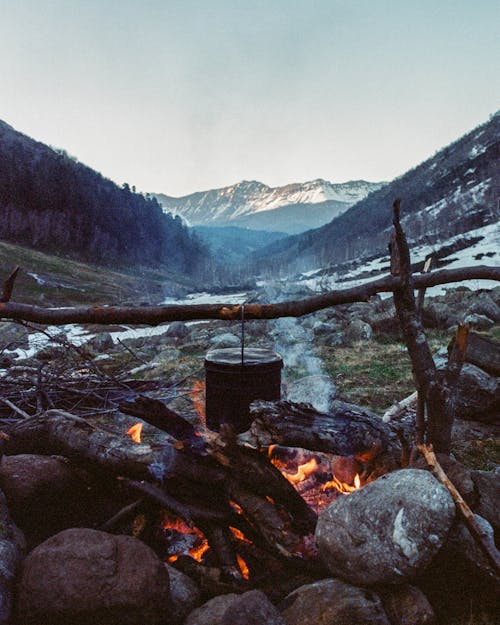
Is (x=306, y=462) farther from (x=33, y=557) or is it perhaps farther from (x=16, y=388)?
(x=16, y=388)

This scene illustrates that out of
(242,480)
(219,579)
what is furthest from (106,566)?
(242,480)

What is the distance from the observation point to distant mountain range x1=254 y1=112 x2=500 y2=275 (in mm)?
80312

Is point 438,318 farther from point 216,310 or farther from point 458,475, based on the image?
point 216,310

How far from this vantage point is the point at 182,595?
8.32 feet

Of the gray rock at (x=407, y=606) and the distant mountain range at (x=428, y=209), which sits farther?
the distant mountain range at (x=428, y=209)

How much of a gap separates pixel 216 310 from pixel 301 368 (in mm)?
8960

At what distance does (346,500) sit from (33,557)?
6.50 feet

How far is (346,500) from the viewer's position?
263 centimetres

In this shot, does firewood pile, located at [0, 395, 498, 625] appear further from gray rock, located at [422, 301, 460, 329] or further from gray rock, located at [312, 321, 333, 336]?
gray rock, located at [422, 301, 460, 329]

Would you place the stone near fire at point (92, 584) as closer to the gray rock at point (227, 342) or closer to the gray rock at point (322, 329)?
the gray rock at point (227, 342)

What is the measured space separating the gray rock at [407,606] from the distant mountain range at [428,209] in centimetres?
6722

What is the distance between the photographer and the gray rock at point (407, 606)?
2.23 meters

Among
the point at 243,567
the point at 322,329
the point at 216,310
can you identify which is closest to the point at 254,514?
the point at 243,567

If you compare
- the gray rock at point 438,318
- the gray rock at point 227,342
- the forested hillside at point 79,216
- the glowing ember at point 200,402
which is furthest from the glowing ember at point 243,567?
the forested hillside at point 79,216
